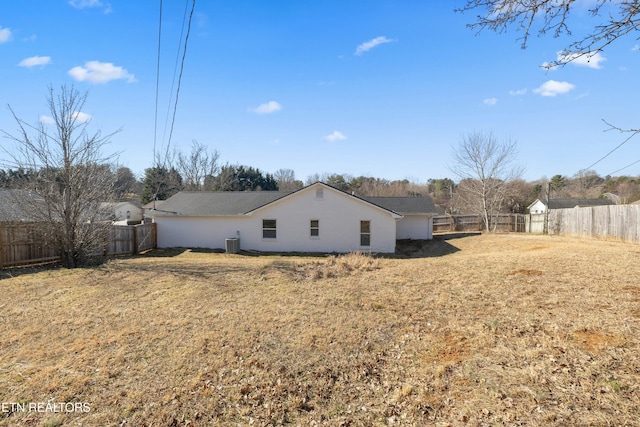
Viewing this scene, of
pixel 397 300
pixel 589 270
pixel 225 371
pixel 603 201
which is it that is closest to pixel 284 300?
pixel 397 300

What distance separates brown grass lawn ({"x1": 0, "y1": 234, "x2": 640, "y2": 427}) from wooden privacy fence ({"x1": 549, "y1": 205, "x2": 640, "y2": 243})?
822 centimetres

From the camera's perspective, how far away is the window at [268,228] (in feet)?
64.0

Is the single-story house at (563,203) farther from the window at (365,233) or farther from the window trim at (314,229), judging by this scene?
the window trim at (314,229)

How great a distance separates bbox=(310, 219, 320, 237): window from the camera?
1919 cm

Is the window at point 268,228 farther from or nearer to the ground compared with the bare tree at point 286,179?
nearer to the ground

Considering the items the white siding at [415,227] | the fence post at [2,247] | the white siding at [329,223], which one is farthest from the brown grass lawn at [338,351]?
the white siding at [415,227]

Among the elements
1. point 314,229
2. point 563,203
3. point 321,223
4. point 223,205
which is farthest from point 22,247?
point 563,203

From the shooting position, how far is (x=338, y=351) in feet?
15.9

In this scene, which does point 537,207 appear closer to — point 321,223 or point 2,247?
point 321,223

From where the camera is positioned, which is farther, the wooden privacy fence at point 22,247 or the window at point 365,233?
the window at point 365,233

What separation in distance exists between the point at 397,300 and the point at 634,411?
4097 millimetres

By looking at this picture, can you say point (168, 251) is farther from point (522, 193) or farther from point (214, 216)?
point (522, 193)

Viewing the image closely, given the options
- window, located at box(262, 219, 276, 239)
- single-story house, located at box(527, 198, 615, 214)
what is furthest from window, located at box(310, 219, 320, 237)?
single-story house, located at box(527, 198, 615, 214)

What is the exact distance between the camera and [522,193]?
137ft
